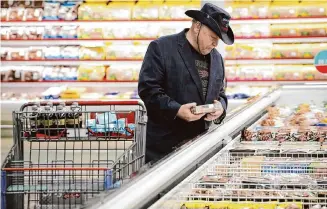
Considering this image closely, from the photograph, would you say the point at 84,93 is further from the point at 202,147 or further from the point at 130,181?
the point at 130,181

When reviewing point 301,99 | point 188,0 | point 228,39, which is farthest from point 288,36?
point 228,39

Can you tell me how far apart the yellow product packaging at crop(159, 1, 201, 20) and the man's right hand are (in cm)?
664

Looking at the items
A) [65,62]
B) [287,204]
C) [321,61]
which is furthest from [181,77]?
[65,62]

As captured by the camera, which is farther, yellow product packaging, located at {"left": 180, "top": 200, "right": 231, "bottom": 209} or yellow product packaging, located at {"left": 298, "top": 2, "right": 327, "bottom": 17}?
yellow product packaging, located at {"left": 298, "top": 2, "right": 327, "bottom": 17}

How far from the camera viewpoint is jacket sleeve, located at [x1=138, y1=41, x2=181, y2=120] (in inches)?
157

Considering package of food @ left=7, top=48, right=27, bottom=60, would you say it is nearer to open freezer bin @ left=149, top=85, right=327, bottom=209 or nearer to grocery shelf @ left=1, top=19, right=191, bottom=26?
grocery shelf @ left=1, top=19, right=191, bottom=26

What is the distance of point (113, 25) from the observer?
35.2 feet

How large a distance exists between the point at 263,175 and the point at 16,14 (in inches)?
340

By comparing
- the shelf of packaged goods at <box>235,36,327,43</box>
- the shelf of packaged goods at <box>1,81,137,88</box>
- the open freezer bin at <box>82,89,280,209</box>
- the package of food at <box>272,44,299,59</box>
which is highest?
the shelf of packaged goods at <box>235,36,327,43</box>

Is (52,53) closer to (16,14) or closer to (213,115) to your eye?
(16,14)

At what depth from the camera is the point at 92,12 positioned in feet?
34.8

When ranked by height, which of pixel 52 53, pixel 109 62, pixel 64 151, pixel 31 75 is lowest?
pixel 31 75

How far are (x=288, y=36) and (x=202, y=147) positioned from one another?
314 inches

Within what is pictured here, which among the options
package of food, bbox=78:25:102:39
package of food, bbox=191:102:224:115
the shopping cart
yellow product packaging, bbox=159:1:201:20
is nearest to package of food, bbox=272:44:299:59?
yellow product packaging, bbox=159:1:201:20
